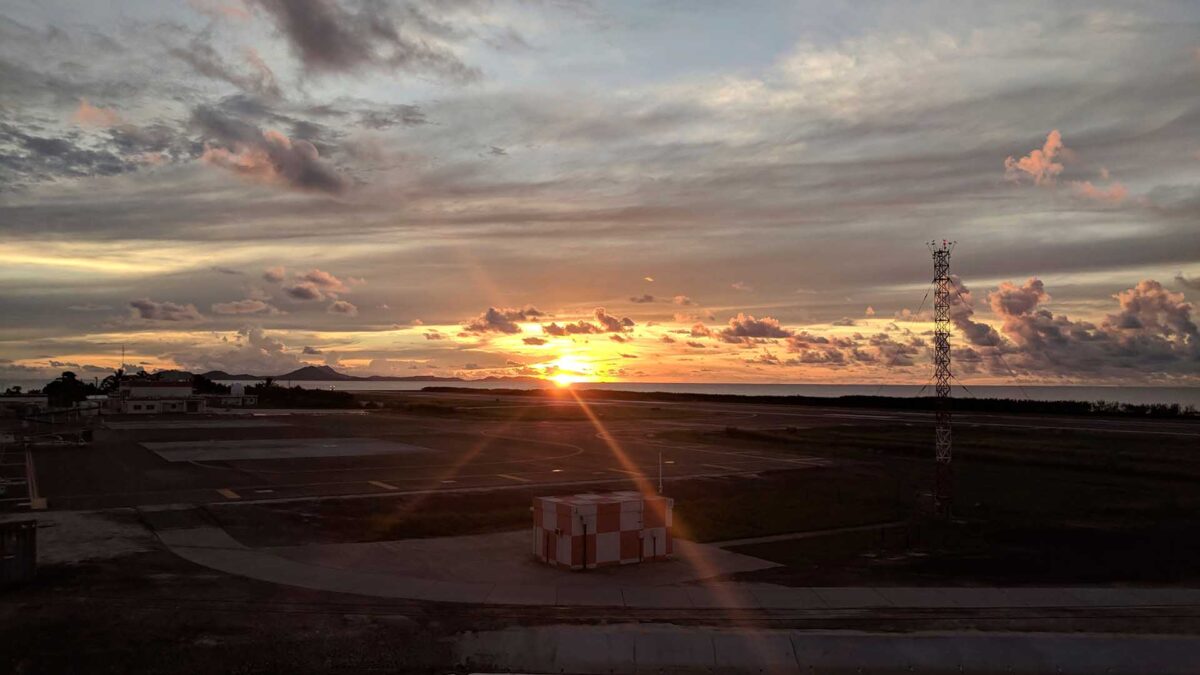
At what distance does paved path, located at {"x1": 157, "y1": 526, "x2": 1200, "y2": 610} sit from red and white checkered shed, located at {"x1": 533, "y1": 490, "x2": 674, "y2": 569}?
1.84 metres

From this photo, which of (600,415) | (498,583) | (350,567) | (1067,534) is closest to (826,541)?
(1067,534)

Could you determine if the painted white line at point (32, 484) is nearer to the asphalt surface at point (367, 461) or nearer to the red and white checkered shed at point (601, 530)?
the asphalt surface at point (367, 461)

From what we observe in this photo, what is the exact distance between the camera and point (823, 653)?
15.1m

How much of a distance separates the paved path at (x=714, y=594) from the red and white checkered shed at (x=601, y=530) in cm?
184

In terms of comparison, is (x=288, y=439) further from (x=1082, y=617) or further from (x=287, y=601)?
(x=1082, y=617)

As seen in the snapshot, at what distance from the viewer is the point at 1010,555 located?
23.8 metres

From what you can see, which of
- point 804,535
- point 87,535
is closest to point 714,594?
point 804,535

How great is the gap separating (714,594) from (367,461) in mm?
32584

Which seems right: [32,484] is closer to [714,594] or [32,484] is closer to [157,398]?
[714,594]

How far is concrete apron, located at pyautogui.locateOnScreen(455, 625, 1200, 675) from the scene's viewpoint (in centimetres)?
1486

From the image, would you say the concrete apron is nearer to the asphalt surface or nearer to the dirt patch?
the dirt patch

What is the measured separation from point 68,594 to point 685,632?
1298 cm

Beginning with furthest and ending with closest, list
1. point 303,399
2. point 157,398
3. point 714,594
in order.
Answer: point 303,399
point 157,398
point 714,594

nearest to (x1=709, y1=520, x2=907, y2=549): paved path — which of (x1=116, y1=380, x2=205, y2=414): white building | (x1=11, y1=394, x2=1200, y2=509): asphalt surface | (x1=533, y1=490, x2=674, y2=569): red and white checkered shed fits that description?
(x1=533, y1=490, x2=674, y2=569): red and white checkered shed
